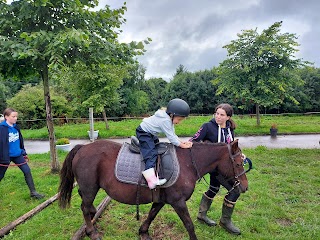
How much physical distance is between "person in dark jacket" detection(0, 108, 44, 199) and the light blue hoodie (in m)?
3.26

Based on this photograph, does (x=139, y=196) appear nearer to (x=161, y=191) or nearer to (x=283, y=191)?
(x=161, y=191)

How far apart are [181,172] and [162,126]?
25.6 inches

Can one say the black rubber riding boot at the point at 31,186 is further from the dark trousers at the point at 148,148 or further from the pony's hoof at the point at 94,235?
the dark trousers at the point at 148,148

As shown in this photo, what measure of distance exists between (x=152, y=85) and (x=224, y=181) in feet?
105

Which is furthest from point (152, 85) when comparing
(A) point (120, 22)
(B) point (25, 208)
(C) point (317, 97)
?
(B) point (25, 208)

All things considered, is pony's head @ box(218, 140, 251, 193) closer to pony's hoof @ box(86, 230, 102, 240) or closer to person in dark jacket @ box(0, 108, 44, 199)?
pony's hoof @ box(86, 230, 102, 240)

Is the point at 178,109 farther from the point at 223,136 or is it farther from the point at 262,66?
the point at 262,66

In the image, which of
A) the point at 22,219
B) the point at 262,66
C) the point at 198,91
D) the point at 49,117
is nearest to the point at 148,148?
the point at 22,219

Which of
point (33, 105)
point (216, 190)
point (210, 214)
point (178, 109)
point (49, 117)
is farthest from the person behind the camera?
point (33, 105)

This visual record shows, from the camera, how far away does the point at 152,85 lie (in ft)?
116

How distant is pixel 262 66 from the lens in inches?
586

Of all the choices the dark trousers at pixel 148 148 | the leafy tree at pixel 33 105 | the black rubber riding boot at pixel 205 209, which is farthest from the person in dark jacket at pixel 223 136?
the leafy tree at pixel 33 105

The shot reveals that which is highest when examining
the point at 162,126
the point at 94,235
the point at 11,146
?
the point at 162,126

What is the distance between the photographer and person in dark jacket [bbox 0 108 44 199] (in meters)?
5.11
